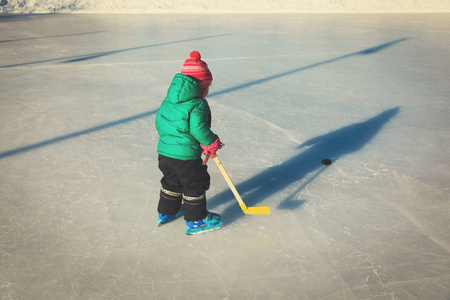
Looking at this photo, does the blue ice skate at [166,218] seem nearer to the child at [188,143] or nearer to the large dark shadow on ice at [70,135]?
the child at [188,143]

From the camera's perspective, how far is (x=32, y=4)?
22.3 metres

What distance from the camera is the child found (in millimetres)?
2156

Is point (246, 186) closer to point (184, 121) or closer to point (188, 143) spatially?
point (188, 143)

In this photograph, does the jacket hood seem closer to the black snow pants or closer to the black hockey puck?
the black snow pants

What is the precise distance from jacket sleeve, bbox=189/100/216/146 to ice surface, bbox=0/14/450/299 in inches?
27.3

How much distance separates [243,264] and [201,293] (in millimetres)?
325

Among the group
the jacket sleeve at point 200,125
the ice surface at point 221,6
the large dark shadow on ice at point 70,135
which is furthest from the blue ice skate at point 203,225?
the ice surface at point 221,6

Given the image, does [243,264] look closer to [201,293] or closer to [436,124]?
[201,293]

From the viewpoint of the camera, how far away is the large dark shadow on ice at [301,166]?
2.87 meters

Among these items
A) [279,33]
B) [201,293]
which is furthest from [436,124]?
[279,33]

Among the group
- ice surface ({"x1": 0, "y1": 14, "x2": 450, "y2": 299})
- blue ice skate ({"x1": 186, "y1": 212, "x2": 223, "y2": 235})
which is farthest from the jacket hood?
ice surface ({"x1": 0, "y1": 14, "x2": 450, "y2": 299})

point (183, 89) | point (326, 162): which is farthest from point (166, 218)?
point (326, 162)

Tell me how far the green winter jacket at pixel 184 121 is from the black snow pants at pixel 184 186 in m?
0.06

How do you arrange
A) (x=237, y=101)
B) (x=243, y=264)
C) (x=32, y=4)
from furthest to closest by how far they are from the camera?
(x=32, y=4), (x=237, y=101), (x=243, y=264)
